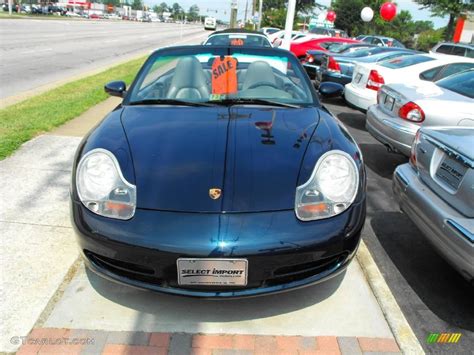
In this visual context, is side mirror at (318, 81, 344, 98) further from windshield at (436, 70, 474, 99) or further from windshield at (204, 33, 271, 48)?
windshield at (204, 33, 271, 48)

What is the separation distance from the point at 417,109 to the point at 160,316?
11.9 feet

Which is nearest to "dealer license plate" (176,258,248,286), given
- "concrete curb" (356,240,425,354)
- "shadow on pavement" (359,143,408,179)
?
"concrete curb" (356,240,425,354)

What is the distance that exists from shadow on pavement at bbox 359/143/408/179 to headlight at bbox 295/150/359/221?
2782 mm

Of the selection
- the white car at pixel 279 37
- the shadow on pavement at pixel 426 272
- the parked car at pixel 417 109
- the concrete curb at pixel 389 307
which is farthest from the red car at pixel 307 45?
the concrete curb at pixel 389 307

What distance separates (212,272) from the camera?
2.09 meters

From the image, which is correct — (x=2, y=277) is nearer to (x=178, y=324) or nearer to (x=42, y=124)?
(x=178, y=324)

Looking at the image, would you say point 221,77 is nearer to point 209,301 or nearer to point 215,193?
point 215,193

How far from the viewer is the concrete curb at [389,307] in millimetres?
2285

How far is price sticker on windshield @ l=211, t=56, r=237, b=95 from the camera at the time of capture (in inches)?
135

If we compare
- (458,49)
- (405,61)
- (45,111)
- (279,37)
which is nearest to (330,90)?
(405,61)

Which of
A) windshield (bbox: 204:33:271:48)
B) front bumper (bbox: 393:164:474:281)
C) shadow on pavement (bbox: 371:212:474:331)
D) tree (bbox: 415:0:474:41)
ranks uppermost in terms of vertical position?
tree (bbox: 415:0:474:41)

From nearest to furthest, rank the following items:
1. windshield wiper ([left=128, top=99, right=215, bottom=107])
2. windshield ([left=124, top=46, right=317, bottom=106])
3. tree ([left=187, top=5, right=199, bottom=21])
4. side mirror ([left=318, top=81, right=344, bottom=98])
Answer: windshield wiper ([left=128, top=99, right=215, bottom=107]) → windshield ([left=124, top=46, right=317, bottom=106]) → side mirror ([left=318, top=81, right=344, bottom=98]) → tree ([left=187, top=5, right=199, bottom=21])

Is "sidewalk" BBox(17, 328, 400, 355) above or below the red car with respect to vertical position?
below

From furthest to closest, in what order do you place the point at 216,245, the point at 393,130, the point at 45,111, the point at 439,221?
the point at 45,111 < the point at 393,130 < the point at 439,221 < the point at 216,245
